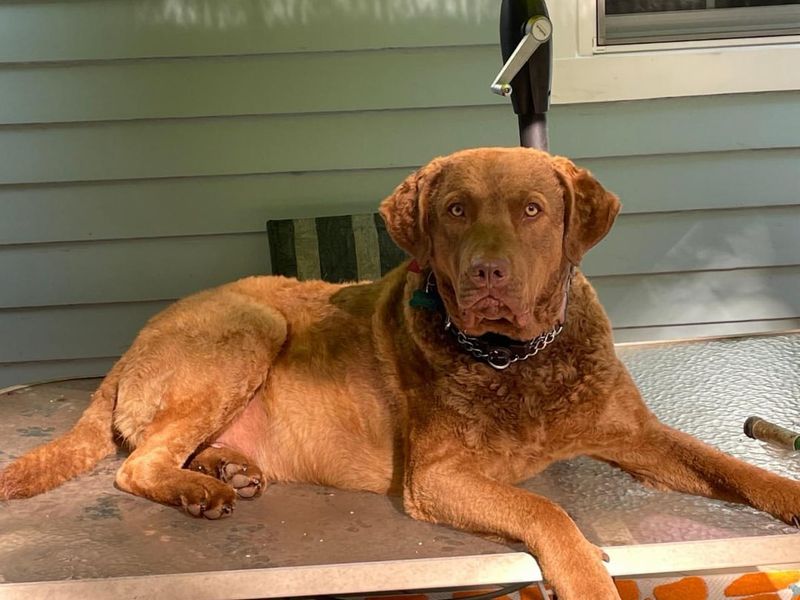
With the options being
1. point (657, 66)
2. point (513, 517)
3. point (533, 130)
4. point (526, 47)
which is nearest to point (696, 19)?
point (657, 66)

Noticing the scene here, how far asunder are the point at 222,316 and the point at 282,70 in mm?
1454

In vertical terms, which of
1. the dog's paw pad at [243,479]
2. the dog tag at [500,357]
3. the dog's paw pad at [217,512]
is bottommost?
the dog's paw pad at [243,479]

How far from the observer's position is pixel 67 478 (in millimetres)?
2369

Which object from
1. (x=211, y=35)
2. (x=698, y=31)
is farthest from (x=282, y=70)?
(x=698, y=31)

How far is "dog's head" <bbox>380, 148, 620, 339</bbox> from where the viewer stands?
6.35ft

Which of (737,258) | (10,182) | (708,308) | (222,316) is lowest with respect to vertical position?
(708,308)

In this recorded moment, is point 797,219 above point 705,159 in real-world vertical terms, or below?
below

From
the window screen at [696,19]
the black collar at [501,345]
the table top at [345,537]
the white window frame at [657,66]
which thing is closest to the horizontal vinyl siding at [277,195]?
the white window frame at [657,66]

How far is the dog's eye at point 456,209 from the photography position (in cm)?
206

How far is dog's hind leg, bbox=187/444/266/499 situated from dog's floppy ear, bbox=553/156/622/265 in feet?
3.60

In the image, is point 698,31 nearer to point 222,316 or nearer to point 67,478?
point 222,316

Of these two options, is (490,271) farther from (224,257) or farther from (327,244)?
(224,257)

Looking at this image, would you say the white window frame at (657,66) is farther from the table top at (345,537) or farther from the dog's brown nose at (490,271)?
the dog's brown nose at (490,271)

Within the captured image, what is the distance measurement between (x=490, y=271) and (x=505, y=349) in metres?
0.33
